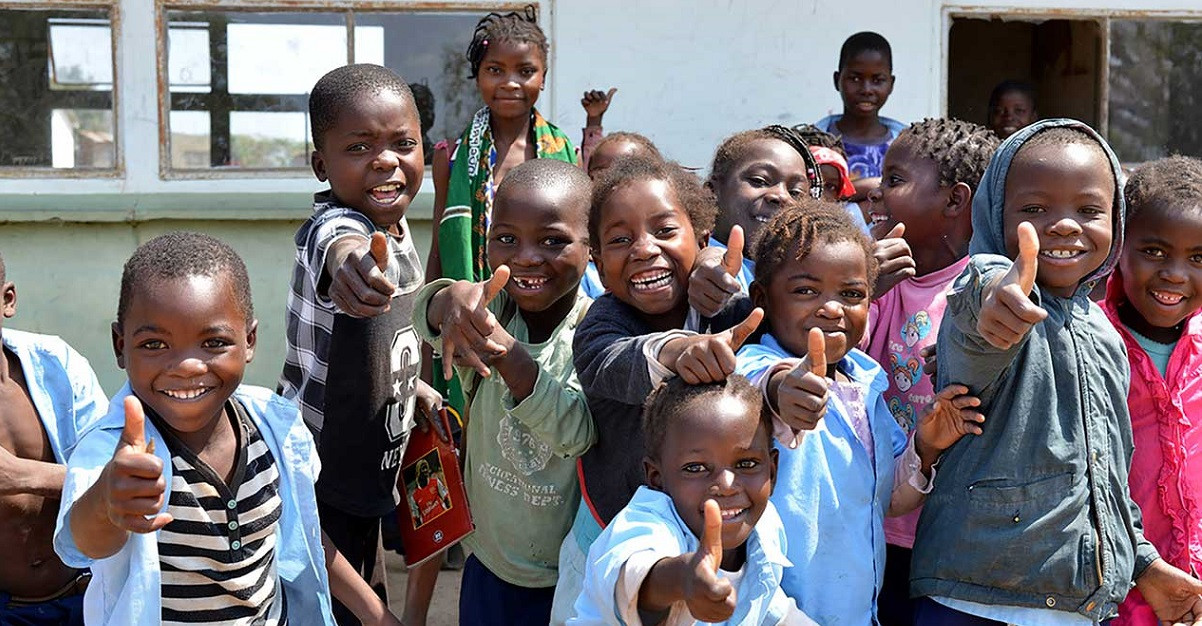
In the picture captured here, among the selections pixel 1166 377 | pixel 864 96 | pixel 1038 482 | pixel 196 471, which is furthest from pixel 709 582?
pixel 864 96

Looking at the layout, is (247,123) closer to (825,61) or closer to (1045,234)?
(825,61)

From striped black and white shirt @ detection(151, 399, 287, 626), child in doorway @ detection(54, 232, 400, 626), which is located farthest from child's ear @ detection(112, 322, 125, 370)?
striped black and white shirt @ detection(151, 399, 287, 626)

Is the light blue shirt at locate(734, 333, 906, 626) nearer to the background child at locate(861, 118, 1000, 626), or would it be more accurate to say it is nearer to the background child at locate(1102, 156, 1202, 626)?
the background child at locate(861, 118, 1000, 626)

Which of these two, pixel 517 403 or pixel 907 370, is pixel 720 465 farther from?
pixel 907 370

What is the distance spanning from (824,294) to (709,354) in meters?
0.41

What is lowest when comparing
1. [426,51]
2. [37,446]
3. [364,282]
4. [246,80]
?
[37,446]

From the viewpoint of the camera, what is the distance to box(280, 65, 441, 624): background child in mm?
2758

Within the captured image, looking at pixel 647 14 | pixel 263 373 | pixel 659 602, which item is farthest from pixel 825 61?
pixel 659 602

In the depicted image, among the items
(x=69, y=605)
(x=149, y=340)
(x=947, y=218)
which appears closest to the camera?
(x=149, y=340)

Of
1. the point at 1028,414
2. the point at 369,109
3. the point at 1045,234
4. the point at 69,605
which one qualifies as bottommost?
the point at 69,605

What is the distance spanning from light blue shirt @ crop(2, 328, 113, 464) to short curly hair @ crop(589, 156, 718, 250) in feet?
3.62

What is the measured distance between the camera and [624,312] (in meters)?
2.55

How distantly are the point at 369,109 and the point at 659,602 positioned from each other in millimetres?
1396

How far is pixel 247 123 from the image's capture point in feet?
16.9
